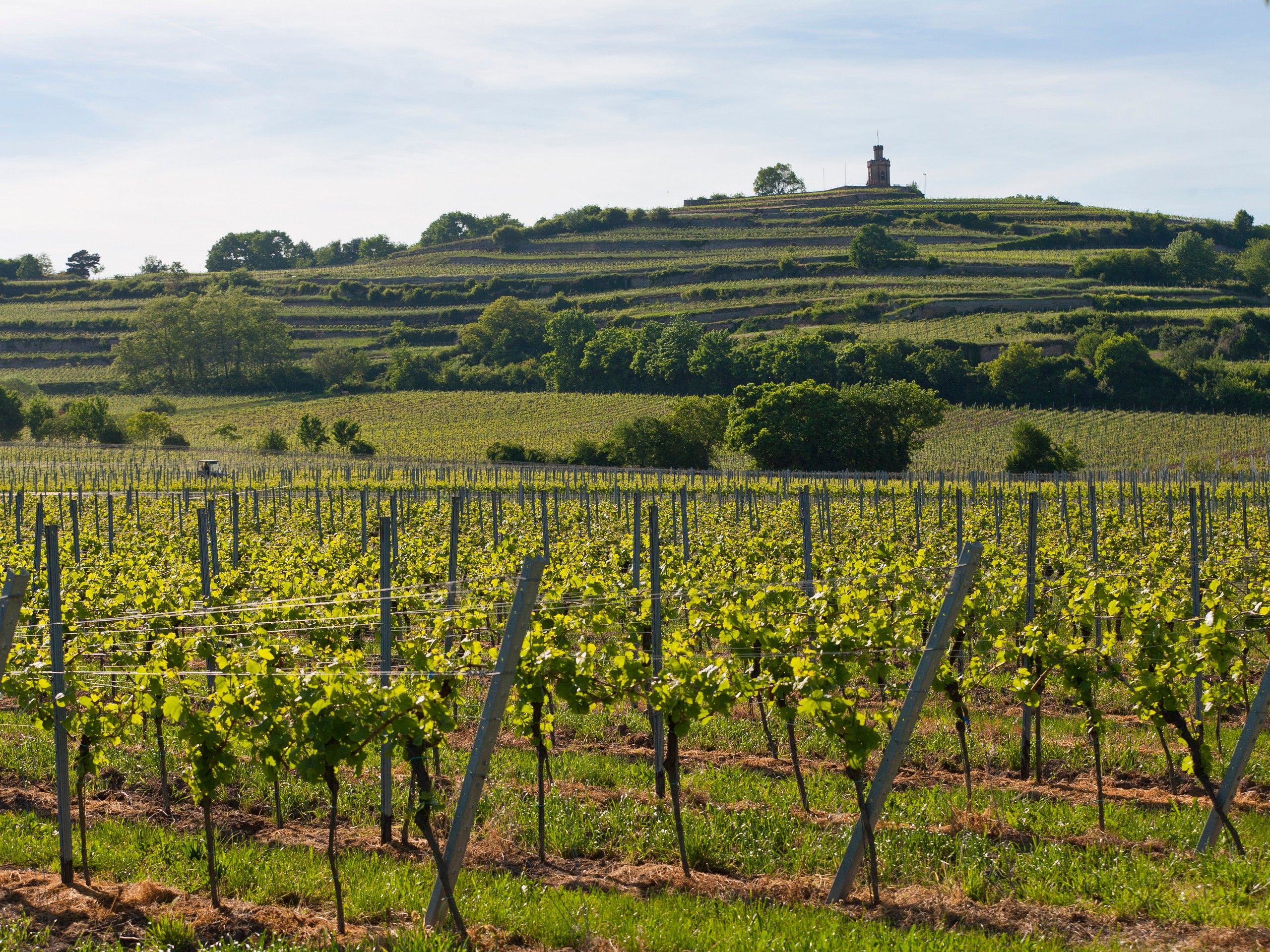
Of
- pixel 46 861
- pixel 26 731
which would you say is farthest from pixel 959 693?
pixel 26 731

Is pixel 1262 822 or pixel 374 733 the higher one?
Result: pixel 374 733

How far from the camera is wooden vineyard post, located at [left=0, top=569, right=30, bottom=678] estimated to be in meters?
5.98

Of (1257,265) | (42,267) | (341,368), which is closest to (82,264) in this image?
(42,267)

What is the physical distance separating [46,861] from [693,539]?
38.5ft

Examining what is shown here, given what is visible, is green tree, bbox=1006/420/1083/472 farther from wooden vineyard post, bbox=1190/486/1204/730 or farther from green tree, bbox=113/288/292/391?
green tree, bbox=113/288/292/391

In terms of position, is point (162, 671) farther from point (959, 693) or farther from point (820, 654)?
point (959, 693)

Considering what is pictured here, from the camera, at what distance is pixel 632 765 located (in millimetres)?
8680

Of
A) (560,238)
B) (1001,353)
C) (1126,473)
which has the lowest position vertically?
(1126,473)

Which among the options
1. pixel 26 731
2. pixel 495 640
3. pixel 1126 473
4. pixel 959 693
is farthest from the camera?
pixel 1126 473

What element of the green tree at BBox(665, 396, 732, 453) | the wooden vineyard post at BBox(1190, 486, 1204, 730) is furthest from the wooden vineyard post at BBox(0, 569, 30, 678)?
the green tree at BBox(665, 396, 732, 453)

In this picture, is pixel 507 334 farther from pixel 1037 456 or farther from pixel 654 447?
pixel 1037 456

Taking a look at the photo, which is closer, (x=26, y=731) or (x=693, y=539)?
(x=26, y=731)

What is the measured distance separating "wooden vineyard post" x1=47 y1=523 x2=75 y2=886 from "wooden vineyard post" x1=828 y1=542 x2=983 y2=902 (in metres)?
4.40

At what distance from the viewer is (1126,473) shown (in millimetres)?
46969
